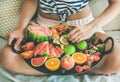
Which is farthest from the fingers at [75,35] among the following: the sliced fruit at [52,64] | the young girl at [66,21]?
the sliced fruit at [52,64]

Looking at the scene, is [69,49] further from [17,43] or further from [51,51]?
[17,43]

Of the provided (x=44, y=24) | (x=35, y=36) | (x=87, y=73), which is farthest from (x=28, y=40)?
(x=87, y=73)

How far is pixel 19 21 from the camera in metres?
1.35

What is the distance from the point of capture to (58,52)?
1.13m

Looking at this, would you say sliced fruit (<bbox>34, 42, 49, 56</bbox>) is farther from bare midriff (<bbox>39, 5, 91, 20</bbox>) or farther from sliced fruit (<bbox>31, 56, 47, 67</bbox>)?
bare midriff (<bbox>39, 5, 91, 20</bbox>)

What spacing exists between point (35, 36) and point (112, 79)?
13.5 inches

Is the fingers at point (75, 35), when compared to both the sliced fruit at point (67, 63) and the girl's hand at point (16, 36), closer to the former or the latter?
the sliced fruit at point (67, 63)

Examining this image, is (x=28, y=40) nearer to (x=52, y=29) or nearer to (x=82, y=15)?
(x=52, y=29)

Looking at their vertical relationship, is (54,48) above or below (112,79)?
above

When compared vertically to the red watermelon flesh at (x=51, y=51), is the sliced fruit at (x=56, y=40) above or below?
above

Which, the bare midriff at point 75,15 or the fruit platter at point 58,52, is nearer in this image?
the fruit platter at point 58,52

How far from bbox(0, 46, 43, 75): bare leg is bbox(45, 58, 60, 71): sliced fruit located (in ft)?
0.22

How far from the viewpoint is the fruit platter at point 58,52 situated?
3.60ft

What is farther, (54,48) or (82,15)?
(82,15)
